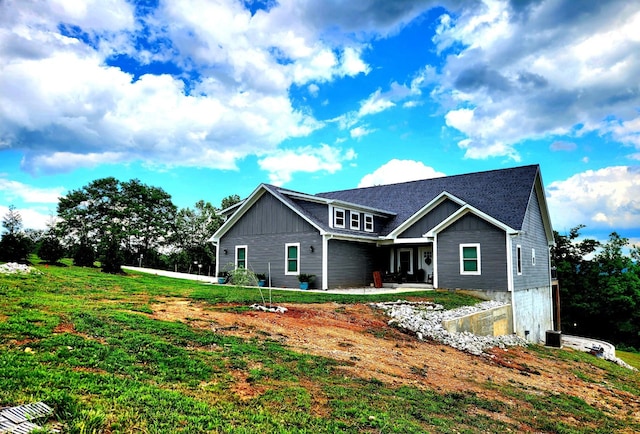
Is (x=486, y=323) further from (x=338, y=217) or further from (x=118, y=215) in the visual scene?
(x=118, y=215)

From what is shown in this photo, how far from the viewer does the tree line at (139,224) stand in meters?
36.7

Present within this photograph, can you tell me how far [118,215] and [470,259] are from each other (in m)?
34.3

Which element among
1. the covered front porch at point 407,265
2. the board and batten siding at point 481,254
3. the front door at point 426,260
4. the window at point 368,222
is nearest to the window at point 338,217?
the window at point 368,222

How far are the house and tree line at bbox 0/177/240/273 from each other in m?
14.5

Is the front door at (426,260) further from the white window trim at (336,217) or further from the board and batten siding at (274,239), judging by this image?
the board and batten siding at (274,239)

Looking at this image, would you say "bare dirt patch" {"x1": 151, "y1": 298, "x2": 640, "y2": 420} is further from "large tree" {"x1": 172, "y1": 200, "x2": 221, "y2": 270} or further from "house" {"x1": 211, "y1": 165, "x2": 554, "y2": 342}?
"large tree" {"x1": 172, "y1": 200, "x2": 221, "y2": 270}

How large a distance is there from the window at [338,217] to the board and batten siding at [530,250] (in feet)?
27.4

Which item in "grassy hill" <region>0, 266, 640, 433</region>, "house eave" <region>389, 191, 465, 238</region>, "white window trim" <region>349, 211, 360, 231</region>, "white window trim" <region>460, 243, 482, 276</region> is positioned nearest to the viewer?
"grassy hill" <region>0, 266, 640, 433</region>

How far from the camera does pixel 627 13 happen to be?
12.9 metres

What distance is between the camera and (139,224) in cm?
4006

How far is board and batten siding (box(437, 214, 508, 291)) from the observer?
1805 cm

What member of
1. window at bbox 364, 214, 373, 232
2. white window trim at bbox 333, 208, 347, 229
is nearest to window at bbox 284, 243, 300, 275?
white window trim at bbox 333, 208, 347, 229

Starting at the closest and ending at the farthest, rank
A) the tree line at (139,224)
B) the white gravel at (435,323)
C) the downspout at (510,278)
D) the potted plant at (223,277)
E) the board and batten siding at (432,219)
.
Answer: the white gravel at (435,323) < the downspout at (510,278) < the board and batten siding at (432,219) < the potted plant at (223,277) < the tree line at (139,224)

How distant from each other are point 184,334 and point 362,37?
14253 millimetres
